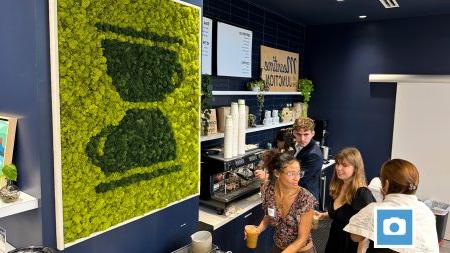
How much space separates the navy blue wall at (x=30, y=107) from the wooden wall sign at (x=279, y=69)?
10.1ft

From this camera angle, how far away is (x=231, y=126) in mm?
2926

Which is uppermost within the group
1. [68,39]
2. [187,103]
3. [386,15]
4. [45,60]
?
[386,15]

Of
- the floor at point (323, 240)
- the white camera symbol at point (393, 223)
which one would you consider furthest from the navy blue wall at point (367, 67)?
the white camera symbol at point (393, 223)

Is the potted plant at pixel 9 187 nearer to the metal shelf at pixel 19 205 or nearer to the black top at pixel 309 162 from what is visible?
the metal shelf at pixel 19 205

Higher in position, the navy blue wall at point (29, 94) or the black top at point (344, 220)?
the navy blue wall at point (29, 94)

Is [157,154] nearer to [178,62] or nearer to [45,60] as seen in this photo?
[178,62]

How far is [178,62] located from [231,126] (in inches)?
38.1

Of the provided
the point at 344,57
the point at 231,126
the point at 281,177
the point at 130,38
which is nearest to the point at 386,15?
the point at 344,57

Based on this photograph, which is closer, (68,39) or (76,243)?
(68,39)

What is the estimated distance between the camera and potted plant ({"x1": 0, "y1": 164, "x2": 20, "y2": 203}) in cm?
149

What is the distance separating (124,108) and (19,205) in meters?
0.66

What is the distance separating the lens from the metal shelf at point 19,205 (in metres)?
1.44

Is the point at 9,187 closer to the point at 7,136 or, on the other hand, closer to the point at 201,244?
the point at 7,136
